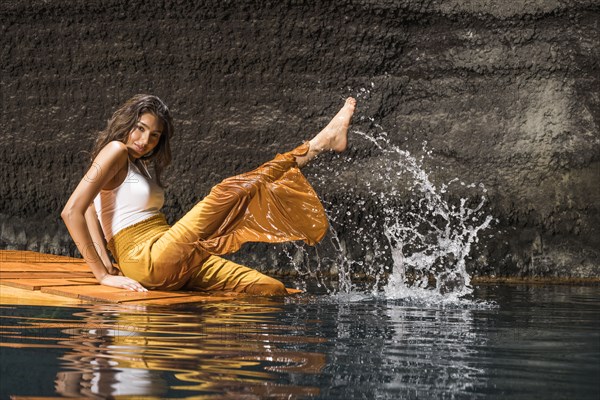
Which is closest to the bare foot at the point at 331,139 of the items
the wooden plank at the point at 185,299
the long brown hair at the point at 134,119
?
the long brown hair at the point at 134,119

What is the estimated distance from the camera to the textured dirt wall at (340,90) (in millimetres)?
6070

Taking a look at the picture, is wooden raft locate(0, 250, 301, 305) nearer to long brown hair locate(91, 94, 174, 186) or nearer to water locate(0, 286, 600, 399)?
water locate(0, 286, 600, 399)

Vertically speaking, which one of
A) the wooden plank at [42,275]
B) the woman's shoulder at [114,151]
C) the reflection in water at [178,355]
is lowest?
the reflection in water at [178,355]

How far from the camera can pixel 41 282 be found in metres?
3.90

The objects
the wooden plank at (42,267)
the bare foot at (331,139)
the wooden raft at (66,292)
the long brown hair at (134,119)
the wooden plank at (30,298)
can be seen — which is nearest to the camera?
the wooden plank at (30,298)

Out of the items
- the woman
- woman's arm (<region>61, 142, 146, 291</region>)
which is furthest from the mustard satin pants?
woman's arm (<region>61, 142, 146, 291</region>)

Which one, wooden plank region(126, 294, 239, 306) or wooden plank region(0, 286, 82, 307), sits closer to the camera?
wooden plank region(0, 286, 82, 307)

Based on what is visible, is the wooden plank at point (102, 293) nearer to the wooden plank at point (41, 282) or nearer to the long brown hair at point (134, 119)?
the wooden plank at point (41, 282)

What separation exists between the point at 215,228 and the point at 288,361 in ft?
6.16

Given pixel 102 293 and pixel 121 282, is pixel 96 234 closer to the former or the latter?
pixel 121 282

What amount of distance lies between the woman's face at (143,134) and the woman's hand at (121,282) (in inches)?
21.0

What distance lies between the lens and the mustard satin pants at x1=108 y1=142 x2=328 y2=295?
13.1 feet

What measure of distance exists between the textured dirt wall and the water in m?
2.48

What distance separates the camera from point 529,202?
6.06 metres
